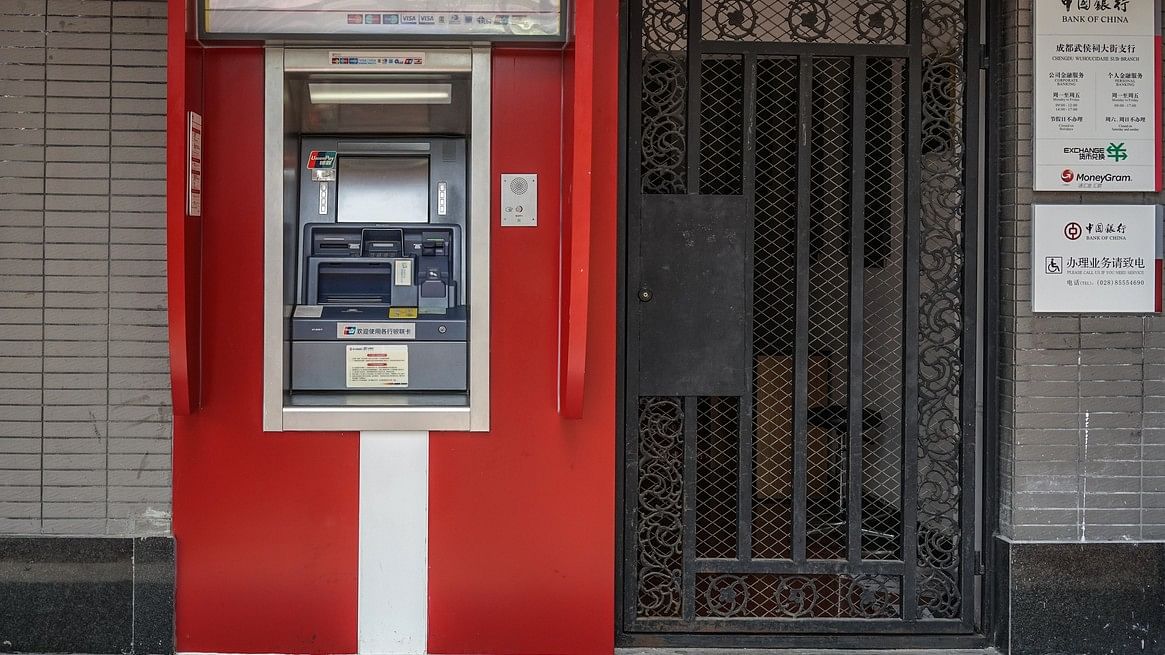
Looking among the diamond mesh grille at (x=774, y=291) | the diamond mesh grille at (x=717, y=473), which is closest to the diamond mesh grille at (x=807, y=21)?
the diamond mesh grille at (x=774, y=291)

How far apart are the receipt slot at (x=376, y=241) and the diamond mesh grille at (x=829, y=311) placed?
1317mm

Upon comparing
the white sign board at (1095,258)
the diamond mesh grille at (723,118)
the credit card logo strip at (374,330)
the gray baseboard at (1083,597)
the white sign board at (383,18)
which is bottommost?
the gray baseboard at (1083,597)

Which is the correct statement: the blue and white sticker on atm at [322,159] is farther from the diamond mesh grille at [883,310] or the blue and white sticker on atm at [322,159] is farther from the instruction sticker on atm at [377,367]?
the diamond mesh grille at [883,310]

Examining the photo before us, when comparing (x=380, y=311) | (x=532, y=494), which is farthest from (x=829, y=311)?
(x=380, y=311)

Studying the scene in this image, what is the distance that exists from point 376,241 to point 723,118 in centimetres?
142

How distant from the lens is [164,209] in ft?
11.6

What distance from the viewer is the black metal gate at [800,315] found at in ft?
12.2

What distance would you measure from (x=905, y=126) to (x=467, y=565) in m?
2.39

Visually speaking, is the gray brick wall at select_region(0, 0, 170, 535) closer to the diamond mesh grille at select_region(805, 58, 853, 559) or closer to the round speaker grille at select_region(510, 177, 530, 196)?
the round speaker grille at select_region(510, 177, 530, 196)

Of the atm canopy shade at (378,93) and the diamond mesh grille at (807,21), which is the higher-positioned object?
the diamond mesh grille at (807,21)

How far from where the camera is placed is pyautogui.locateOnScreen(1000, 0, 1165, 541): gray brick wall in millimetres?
3684

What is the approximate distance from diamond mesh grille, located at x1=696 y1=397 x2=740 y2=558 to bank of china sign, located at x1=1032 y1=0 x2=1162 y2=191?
1.49 meters

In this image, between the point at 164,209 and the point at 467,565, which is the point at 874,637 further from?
the point at 164,209

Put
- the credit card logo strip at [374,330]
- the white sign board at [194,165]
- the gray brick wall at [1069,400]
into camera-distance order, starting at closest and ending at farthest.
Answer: the white sign board at [194,165] < the credit card logo strip at [374,330] < the gray brick wall at [1069,400]
